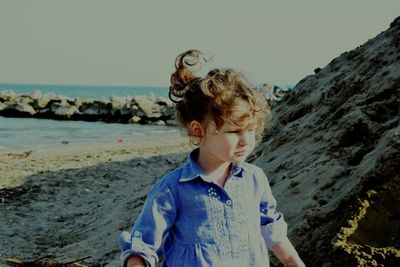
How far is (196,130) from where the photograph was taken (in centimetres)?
283

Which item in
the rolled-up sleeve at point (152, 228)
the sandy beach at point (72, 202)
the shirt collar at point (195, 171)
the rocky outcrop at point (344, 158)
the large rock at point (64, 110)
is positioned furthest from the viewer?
the large rock at point (64, 110)

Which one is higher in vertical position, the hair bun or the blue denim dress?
the hair bun

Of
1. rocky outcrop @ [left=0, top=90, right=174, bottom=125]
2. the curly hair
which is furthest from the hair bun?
rocky outcrop @ [left=0, top=90, right=174, bottom=125]

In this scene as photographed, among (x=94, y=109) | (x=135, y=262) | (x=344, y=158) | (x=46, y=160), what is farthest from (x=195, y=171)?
(x=94, y=109)

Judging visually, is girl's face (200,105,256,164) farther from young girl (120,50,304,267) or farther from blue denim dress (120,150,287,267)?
blue denim dress (120,150,287,267)

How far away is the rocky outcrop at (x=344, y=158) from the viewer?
13.0 feet

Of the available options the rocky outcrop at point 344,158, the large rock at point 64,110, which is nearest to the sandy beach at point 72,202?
the rocky outcrop at point 344,158

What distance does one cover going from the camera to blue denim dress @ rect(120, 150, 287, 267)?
2.71 meters

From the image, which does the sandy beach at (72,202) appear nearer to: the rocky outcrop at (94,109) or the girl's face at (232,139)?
the girl's face at (232,139)

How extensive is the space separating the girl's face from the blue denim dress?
12 centimetres

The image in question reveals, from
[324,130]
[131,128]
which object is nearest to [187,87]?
[324,130]

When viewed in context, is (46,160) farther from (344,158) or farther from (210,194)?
(210,194)

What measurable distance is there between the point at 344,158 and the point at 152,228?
275 centimetres

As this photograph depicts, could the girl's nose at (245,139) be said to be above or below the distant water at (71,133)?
above
